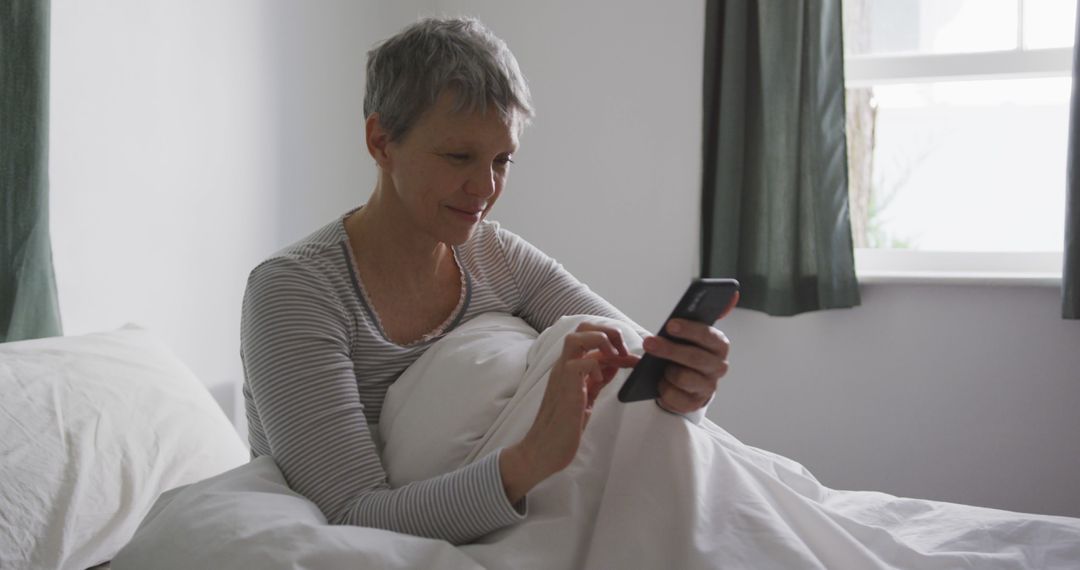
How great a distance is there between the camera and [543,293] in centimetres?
158

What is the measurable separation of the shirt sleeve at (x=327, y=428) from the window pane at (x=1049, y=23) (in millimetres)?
2400

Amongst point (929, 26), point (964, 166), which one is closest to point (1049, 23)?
point (929, 26)

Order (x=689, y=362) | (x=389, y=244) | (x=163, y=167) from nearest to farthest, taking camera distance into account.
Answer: (x=689, y=362), (x=389, y=244), (x=163, y=167)

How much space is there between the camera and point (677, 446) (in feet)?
3.65

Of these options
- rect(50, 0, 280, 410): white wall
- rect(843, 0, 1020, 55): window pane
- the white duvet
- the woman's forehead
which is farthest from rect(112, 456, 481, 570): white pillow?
rect(843, 0, 1020, 55): window pane

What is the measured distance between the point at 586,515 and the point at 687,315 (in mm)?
245

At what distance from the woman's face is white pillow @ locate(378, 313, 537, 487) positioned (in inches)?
6.8

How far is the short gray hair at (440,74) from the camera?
129cm

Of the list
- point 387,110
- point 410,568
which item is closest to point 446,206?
point 387,110

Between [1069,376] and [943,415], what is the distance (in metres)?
0.34

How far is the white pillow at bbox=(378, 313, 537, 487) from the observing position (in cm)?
122

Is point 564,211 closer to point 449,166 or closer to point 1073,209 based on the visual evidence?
point 1073,209

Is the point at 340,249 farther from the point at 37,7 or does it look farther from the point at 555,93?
the point at 555,93

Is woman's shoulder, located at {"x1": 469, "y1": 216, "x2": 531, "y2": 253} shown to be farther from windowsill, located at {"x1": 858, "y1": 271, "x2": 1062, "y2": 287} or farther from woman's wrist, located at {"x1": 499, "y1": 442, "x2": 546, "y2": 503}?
windowsill, located at {"x1": 858, "y1": 271, "x2": 1062, "y2": 287}
